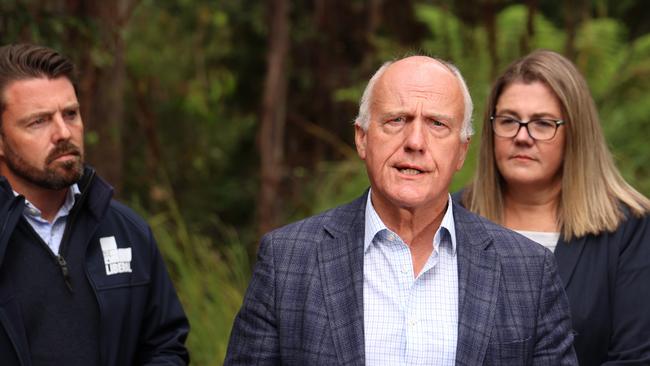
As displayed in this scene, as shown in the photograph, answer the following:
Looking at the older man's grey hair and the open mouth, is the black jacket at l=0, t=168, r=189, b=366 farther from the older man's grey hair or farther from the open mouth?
the open mouth

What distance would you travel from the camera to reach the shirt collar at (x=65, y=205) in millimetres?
3354

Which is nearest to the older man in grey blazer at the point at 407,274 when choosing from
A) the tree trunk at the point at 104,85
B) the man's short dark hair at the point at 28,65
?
the man's short dark hair at the point at 28,65

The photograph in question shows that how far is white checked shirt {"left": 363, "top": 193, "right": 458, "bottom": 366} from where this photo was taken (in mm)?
2771

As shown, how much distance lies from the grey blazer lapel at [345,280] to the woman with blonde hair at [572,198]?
3.61 feet

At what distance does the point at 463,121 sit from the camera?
299 centimetres

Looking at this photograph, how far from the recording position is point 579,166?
386 centimetres

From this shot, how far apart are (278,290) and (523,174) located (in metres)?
A: 1.45

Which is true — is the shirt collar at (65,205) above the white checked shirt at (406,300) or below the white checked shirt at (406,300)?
above

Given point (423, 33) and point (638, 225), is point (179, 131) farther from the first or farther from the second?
point (638, 225)

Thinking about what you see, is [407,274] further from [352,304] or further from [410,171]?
[410,171]

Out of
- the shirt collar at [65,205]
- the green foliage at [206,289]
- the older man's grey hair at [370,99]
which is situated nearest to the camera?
the older man's grey hair at [370,99]

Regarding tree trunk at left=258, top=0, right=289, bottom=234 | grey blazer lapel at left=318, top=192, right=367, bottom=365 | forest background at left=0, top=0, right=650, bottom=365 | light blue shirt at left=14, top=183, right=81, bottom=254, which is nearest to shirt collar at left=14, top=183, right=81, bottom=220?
light blue shirt at left=14, top=183, right=81, bottom=254

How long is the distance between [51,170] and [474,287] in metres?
1.57

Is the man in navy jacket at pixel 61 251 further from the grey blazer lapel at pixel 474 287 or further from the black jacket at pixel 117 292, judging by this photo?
the grey blazer lapel at pixel 474 287
